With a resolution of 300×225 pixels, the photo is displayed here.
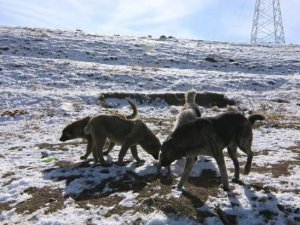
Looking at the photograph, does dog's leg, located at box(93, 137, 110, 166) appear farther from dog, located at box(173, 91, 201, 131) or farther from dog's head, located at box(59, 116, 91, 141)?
dog, located at box(173, 91, 201, 131)

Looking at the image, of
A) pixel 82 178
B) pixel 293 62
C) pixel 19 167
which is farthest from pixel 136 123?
pixel 293 62

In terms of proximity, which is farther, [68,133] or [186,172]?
[68,133]

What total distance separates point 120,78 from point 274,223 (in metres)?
24.4

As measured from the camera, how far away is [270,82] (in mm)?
33469

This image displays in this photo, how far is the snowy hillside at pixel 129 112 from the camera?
29.1 feet

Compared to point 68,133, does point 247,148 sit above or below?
above

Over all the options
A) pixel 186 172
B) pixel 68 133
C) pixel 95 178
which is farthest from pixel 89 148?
pixel 186 172

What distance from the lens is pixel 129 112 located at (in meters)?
23.3

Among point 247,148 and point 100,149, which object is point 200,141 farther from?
point 100,149

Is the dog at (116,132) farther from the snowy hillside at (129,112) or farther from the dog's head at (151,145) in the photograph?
the snowy hillside at (129,112)

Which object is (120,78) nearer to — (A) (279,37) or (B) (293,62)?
(B) (293,62)

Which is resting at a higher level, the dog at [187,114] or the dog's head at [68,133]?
the dog at [187,114]

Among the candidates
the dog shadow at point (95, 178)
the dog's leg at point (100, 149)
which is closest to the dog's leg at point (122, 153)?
the dog shadow at point (95, 178)

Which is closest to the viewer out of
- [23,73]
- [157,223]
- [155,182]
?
[157,223]
